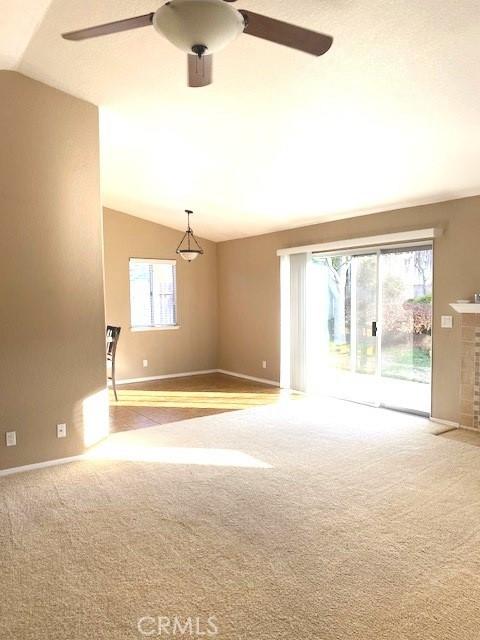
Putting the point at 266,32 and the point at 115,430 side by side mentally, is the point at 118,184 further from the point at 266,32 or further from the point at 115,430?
the point at 266,32

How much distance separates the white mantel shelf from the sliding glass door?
49 centimetres

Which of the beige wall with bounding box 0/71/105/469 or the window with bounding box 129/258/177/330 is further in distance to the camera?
the window with bounding box 129/258/177/330

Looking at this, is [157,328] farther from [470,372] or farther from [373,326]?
[470,372]

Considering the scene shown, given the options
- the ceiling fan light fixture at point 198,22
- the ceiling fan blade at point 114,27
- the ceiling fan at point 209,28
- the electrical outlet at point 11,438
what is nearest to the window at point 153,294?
the electrical outlet at point 11,438

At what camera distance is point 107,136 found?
15.2ft

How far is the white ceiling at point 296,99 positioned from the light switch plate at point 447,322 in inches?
51.2

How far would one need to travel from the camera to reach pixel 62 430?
156 inches

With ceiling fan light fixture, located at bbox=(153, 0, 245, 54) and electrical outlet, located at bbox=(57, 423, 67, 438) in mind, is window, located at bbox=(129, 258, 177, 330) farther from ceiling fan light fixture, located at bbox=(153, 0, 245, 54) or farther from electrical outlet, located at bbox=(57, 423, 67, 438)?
ceiling fan light fixture, located at bbox=(153, 0, 245, 54)

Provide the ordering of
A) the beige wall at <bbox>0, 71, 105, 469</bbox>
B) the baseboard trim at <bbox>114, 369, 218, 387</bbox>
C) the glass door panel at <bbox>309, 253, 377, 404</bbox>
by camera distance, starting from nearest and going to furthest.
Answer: the beige wall at <bbox>0, 71, 105, 469</bbox> → the glass door panel at <bbox>309, 253, 377, 404</bbox> → the baseboard trim at <bbox>114, 369, 218, 387</bbox>

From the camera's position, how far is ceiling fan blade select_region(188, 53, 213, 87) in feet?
7.27

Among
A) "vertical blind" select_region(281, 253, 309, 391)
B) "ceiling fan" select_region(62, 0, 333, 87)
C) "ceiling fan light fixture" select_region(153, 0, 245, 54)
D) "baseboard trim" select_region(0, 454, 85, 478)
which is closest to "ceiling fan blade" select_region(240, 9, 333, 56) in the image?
"ceiling fan" select_region(62, 0, 333, 87)

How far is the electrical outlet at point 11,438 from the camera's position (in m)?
3.70

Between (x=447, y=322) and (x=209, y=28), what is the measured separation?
13.8 ft

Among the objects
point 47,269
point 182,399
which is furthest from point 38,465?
point 182,399
